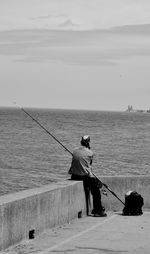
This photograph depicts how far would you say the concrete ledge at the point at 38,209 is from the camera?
9258 mm

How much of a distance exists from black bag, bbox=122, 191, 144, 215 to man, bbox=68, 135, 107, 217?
→ 42cm

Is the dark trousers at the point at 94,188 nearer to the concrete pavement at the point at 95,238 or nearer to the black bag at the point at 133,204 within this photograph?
the concrete pavement at the point at 95,238

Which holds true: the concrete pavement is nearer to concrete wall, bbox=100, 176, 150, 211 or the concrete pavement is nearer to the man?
the man

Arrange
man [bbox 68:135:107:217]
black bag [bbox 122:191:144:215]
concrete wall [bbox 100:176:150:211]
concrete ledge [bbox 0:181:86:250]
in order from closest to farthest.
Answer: concrete ledge [bbox 0:181:86:250] < man [bbox 68:135:107:217] < black bag [bbox 122:191:144:215] < concrete wall [bbox 100:176:150:211]

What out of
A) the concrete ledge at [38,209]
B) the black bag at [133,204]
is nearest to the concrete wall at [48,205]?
the concrete ledge at [38,209]

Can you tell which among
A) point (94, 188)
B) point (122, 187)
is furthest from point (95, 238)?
point (122, 187)

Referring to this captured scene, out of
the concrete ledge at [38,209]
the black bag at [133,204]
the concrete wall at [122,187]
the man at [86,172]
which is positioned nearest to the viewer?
the concrete ledge at [38,209]

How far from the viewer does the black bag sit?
1259 centimetres

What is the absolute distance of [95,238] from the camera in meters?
10.2

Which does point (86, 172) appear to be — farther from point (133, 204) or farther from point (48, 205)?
point (48, 205)

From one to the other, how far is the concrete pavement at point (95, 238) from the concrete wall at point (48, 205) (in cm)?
14

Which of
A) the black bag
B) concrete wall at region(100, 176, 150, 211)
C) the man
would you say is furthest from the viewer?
concrete wall at region(100, 176, 150, 211)

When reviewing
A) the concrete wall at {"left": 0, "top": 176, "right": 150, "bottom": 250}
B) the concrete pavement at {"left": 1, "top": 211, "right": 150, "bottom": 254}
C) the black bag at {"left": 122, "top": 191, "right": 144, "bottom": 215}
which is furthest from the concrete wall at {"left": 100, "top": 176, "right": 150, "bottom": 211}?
the concrete pavement at {"left": 1, "top": 211, "right": 150, "bottom": 254}

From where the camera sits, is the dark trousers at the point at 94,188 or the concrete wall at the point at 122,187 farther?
the concrete wall at the point at 122,187
